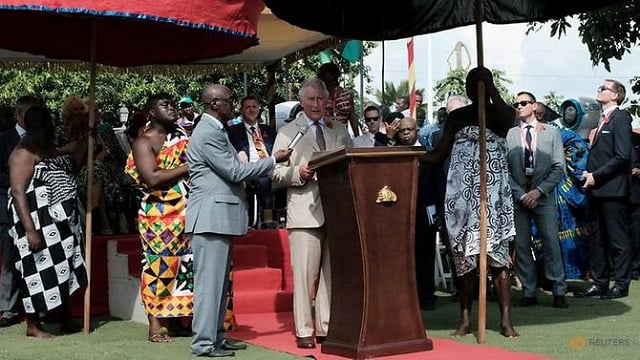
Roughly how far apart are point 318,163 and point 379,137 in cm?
277

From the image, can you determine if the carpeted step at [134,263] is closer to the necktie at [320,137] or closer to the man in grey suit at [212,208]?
the man in grey suit at [212,208]

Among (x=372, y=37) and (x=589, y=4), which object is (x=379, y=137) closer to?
(x=372, y=37)

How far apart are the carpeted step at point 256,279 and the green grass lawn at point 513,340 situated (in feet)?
3.48

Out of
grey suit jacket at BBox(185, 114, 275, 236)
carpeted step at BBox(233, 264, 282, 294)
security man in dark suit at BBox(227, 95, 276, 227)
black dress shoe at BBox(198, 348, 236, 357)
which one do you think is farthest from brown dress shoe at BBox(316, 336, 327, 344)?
security man in dark suit at BBox(227, 95, 276, 227)

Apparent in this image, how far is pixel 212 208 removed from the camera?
7.23 meters

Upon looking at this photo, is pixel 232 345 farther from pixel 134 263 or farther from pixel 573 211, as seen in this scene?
pixel 573 211

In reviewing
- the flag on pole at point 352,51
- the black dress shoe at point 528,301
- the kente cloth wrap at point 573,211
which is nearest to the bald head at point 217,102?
the black dress shoe at point 528,301

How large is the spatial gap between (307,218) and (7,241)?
3.28m

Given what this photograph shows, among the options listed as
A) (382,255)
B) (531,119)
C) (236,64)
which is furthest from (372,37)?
(236,64)

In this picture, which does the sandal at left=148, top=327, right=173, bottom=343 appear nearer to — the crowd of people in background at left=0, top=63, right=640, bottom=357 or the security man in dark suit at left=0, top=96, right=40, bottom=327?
the crowd of people in background at left=0, top=63, right=640, bottom=357

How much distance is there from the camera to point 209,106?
24.3ft

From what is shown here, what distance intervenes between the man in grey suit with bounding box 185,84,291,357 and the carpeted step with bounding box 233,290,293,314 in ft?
7.24

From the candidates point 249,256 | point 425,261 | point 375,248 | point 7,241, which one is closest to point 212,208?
point 375,248

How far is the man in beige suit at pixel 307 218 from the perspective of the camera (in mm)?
7723
